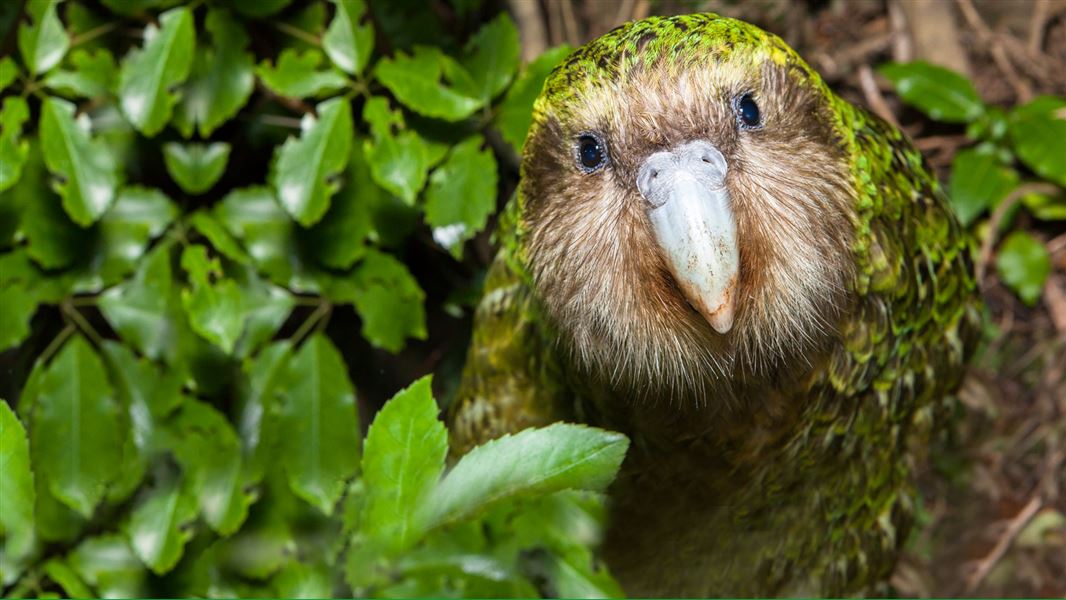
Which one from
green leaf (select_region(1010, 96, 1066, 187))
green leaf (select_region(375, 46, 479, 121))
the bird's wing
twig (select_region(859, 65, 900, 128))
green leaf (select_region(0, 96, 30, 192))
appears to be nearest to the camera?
green leaf (select_region(0, 96, 30, 192))

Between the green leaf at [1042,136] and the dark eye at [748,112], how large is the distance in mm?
1363

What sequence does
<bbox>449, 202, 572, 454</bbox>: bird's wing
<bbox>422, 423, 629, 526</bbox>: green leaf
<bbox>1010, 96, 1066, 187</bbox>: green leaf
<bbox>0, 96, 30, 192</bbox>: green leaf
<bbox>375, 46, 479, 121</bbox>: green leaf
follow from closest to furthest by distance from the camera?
Answer: 1. <bbox>422, 423, 629, 526</bbox>: green leaf
2. <bbox>0, 96, 30, 192</bbox>: green leaf
3. <bbox>449, 202, 572, 454</bbox>: bird's wing
4. <bbox>375, 46, 479, 121</bbox>: green leaf
5. <bbox>1010, 96, 1066, 187</bbox>: green leaf

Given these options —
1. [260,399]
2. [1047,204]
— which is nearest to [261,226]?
[260,399]

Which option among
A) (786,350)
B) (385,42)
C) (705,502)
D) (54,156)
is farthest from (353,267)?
(786,350)

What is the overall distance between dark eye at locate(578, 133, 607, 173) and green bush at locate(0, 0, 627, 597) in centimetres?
22

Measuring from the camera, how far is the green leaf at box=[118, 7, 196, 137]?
161cm

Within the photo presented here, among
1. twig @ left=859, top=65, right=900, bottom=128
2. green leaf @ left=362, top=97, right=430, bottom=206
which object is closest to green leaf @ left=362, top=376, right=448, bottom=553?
green leaf @ left=362, top=97, right=430, bottom=206

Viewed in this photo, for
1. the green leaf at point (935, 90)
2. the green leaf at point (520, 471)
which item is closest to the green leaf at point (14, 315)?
the green leaf at point (520, 471)

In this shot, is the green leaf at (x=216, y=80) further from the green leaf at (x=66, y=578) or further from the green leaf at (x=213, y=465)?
the green leaf at (x=66, y=578)

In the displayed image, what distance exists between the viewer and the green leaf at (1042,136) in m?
2.27

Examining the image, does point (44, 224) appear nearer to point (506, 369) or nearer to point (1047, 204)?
point (506, 369)

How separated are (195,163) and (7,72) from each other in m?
0.44

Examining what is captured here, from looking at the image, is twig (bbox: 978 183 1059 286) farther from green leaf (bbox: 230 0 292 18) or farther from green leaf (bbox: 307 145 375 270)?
green leaf (bbox: 230 0 292 18)

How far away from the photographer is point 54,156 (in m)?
1.51
